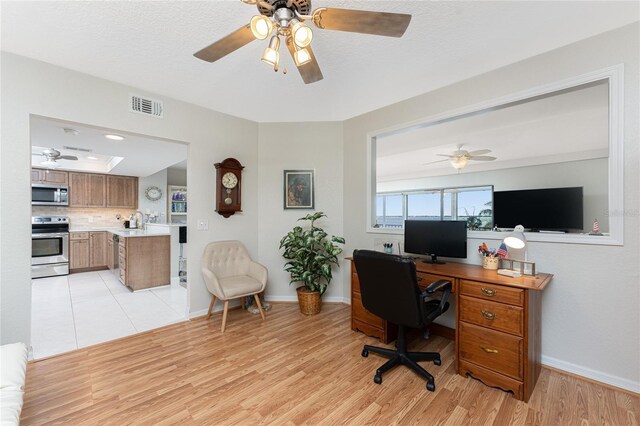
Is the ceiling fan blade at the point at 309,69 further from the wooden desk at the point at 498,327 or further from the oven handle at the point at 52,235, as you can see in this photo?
the oven handle at the point at 52,235

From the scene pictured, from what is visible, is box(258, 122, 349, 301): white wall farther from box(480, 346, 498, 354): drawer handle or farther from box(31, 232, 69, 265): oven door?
box(31, 232, 69, 265): oven door

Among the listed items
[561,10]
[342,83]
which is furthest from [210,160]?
[561,10]

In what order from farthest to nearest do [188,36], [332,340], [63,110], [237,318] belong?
[237,318] < [332,340] < [63,110] < [188,36]

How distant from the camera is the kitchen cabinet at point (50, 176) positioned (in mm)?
5289

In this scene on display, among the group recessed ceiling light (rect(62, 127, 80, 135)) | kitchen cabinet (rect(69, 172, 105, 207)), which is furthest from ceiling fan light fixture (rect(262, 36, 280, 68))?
kitchen cabinet (rect(69, 172, 105, 207))

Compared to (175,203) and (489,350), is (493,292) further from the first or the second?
(175,203)

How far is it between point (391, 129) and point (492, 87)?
1.03 m

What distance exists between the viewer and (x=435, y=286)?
189 cm

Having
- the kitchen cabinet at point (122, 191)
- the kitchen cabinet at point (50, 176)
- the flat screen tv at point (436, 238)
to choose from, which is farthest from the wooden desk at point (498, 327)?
the kitchen cabinet at point (50, 176)

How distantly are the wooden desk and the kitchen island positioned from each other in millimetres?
4222

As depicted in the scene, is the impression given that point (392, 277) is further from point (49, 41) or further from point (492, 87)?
point (49, 41)

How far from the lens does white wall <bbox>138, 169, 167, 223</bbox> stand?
6.54m

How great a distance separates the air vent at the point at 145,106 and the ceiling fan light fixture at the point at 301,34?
2.12 meters

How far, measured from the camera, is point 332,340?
99.7 inches
